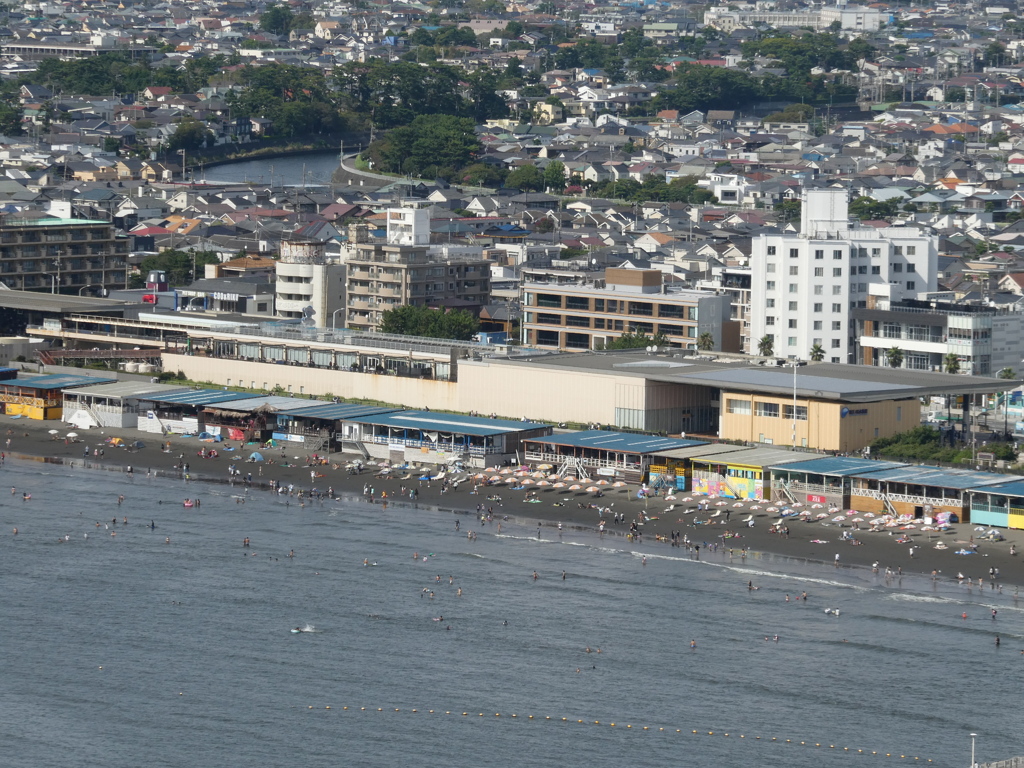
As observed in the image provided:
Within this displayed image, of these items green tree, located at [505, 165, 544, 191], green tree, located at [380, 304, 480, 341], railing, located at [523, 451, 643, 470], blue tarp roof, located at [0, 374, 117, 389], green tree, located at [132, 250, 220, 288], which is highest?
green tree, located at [505, 165, 544, 191]

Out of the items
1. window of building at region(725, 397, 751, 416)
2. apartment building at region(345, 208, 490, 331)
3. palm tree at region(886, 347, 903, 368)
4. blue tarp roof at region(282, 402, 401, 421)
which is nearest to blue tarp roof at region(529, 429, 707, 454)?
window of building at region(725, 397, 751, 416)

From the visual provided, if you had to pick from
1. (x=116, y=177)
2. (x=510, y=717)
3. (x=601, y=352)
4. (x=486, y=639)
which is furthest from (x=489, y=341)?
(x=116, y=177)

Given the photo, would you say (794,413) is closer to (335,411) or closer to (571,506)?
(571,506)

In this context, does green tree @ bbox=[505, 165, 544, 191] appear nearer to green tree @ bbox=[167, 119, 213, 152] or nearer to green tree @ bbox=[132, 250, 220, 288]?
green tree @ bbox=[167, 119, 213, 152]

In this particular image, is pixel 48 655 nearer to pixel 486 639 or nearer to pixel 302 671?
pixel 302 671

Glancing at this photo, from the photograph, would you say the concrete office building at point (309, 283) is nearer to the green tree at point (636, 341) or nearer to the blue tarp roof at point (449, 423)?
the green tree at point (636, 341)

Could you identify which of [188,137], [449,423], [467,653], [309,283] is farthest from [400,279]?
[188,137]
